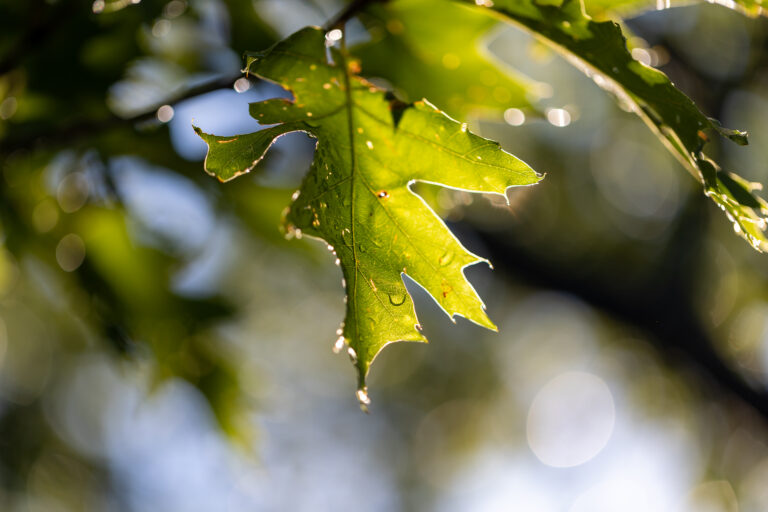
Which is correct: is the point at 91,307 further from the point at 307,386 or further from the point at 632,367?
the point at 307,386

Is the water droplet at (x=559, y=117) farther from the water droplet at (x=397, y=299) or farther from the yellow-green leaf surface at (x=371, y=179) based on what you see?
the water droplet at (x=397, y=299)

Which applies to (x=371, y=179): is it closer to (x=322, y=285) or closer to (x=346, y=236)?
(x=346, y=236)

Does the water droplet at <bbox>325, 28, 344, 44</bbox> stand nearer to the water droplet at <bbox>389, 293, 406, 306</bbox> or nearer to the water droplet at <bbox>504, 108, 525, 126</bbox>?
the water droplet at <bbox>389, 293, 406, 306</bbox>

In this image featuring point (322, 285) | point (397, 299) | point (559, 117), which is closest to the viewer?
point (397, 299)

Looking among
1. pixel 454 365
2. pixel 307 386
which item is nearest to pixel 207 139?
pixel 454 365

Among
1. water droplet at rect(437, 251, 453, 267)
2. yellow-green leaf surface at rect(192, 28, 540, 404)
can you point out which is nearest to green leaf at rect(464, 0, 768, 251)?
yellow-green leaf surface at rect(192, 28, 540, 404)

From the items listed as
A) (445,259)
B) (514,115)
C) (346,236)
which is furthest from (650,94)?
(514,115)
